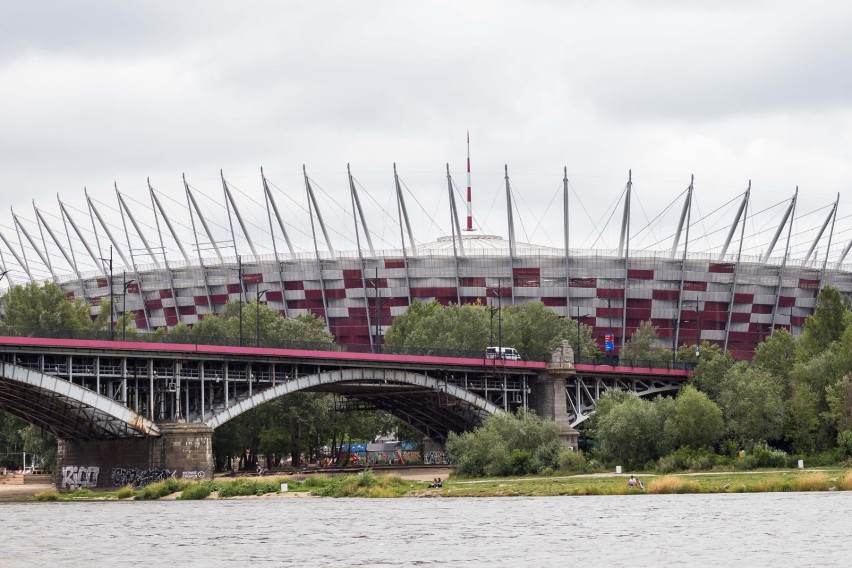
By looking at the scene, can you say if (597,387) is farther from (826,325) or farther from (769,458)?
(769,458)

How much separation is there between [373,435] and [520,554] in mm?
111580

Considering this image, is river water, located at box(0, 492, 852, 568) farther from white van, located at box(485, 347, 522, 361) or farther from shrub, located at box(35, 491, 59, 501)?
white van, located at box(485, 347, 522, 361)

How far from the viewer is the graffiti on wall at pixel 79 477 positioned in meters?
110

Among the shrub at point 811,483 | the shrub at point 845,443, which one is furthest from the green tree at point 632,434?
the shrub at point 811,483

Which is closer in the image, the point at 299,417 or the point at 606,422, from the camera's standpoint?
the point at 606,422

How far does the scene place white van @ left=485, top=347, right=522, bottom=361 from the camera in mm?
130125

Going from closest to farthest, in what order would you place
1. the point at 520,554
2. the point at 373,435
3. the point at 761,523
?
the point at 520,554 → the point at 761,523 → the point at 373,435

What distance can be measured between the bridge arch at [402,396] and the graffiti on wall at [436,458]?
240 cm

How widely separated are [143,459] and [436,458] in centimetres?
4794

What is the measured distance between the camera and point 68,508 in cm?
9412

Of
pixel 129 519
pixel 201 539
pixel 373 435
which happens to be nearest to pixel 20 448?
pixel 373 435

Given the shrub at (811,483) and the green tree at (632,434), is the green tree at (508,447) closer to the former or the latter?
the green tree at (632,434)

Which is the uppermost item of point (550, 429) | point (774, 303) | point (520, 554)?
point (774, 303)

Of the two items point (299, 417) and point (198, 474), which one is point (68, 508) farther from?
point (299, 417)
